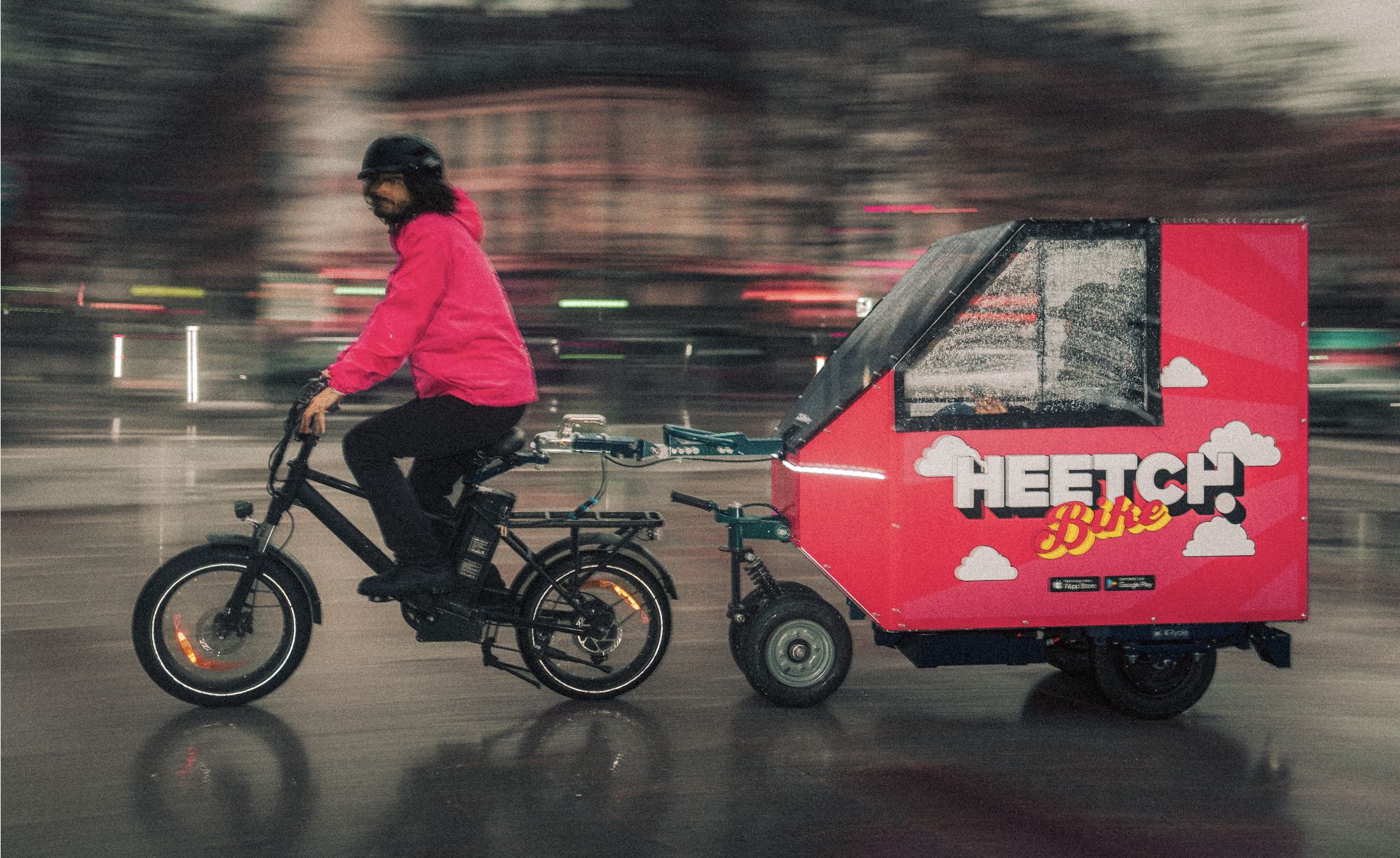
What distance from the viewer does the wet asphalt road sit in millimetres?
4172

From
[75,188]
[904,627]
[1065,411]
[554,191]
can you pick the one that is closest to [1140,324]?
[1065,411]

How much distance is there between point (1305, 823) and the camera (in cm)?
430

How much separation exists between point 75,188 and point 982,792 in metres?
20.4

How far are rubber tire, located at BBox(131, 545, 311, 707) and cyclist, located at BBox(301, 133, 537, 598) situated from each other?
0.31 metres

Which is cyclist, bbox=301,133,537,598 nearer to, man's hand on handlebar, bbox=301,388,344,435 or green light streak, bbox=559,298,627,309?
man's hand on handlebar, bbox=301,388,344,435

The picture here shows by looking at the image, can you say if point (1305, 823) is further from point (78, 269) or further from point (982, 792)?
point (78, 269)

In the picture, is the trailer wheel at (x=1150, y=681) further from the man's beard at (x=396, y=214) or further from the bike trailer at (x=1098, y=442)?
the man's beard at (x=396, y=214)

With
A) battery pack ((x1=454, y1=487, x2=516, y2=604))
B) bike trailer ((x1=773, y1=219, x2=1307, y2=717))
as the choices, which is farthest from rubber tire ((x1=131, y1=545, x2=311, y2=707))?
bike trailer ((x1=773, y1=219, x2=1307, y2=717))

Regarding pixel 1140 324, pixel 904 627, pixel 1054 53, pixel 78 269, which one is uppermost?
pixel 1054 53

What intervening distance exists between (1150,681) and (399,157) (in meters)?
3.47

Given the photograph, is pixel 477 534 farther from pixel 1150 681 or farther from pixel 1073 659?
pixel 1150 681

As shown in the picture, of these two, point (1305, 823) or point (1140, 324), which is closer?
point (1305, 823)

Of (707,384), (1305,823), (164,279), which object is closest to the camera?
(1305,823)

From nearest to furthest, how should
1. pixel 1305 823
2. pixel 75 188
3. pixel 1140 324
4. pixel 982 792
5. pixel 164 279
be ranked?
pixel 1305 823
pixel 982 792
pixel 1140 324
pixel 75 188
pixel 164 279
